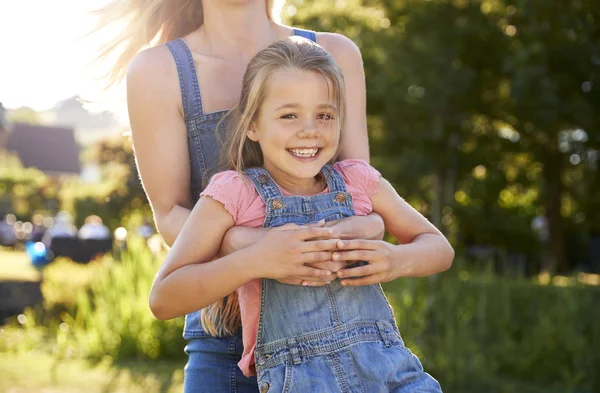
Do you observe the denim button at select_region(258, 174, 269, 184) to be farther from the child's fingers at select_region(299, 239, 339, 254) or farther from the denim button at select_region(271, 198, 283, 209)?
the child's fingers at select_region(299, 239, 339, 254)

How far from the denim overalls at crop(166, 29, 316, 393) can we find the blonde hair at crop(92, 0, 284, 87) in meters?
0.34

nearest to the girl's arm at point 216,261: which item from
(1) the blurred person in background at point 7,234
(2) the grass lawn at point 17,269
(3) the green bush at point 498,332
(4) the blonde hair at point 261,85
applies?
(4) the blonde hair at point 261,85

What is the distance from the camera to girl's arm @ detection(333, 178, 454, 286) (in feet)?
7.55

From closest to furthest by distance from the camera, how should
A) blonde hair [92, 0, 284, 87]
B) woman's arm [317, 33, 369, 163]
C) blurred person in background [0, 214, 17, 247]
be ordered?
woman's arm [317, 33, 369, 163] → blonde hair [92, 0, 284, 87] → blurred person in background [0, 214, 17, 247]

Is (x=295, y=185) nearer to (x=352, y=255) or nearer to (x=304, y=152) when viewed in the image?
(x=304, y=152)

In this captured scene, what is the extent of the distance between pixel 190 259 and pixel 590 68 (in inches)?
548

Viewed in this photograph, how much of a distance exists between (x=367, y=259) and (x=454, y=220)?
59.2ft

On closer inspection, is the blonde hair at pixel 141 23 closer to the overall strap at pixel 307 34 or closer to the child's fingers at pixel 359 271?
the overall strap at pixel 307 34

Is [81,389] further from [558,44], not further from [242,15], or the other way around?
[558,44]

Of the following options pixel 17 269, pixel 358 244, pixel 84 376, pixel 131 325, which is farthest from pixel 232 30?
pixel 17 269

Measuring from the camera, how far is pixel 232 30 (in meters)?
2.92

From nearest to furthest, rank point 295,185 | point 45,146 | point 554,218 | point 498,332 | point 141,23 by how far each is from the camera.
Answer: point 295,185 < point 141,23 < point 498,332 < point 554,218 < point 45,146

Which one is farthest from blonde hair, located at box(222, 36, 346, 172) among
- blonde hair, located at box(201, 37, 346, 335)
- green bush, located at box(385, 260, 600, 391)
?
green bush, located at box(385, 260, 600, 391)

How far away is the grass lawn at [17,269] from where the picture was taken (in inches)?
661
